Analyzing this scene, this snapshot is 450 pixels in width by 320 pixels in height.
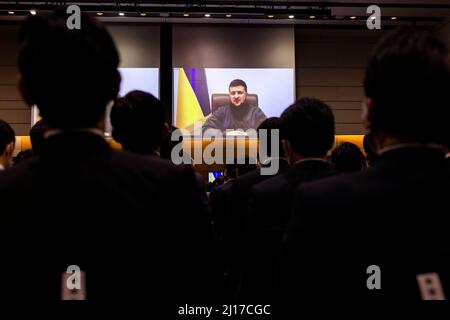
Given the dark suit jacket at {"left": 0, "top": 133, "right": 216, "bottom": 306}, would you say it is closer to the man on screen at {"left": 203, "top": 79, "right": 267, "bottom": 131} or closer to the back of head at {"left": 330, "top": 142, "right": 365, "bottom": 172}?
the back of head at {"left": 330, "top": 142, "right": 365, "bottom": 172}

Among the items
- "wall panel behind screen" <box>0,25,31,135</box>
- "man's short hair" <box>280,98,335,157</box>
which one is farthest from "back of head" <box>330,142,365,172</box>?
"wall panel behind screen" <box>0,25,31,135</box>

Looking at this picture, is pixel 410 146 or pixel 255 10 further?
pixel 255 10

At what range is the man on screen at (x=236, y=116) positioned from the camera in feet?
25.6

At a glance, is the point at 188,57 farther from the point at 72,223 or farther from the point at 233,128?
the point at 72,223

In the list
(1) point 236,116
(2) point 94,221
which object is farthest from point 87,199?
(1) point 236,116

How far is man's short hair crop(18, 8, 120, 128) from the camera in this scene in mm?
922

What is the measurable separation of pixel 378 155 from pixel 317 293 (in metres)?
0.31

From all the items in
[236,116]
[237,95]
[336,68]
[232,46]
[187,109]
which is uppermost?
[232,46]

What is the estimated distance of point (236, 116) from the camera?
308 inches

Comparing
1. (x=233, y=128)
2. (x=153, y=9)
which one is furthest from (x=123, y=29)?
(x=233, y=128)

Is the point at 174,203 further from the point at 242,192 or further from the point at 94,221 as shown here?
the point at 242,192

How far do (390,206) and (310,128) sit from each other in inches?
41.2

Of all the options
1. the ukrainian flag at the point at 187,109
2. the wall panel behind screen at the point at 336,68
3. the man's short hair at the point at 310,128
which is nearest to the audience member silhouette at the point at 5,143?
the man's short hair at the point at 310,128

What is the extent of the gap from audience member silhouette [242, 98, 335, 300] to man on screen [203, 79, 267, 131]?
588cm
